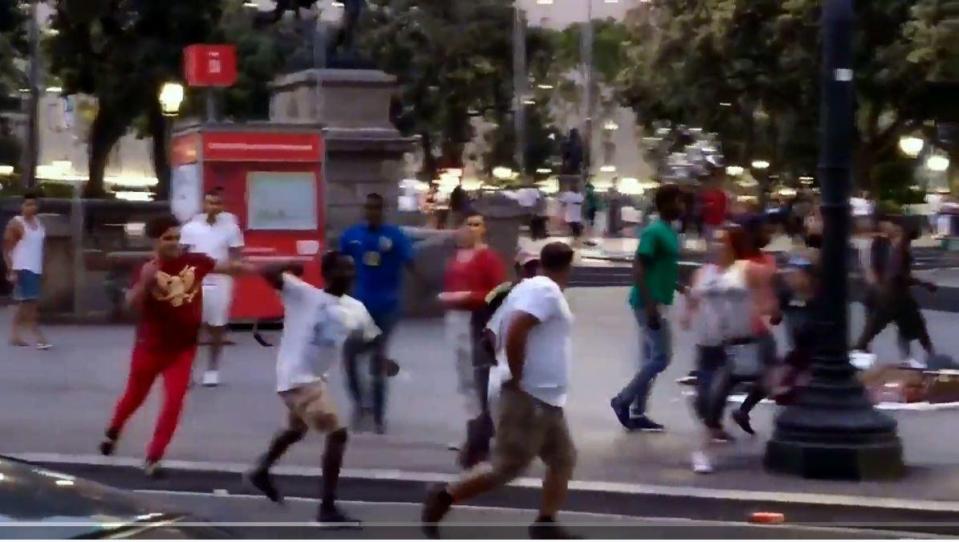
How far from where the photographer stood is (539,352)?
8.70 m

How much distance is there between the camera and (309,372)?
9.66m

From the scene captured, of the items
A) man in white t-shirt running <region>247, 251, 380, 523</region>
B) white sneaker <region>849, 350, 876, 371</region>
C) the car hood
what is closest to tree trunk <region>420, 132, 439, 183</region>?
white sneaker <region>849, 350, 876, 371</region>

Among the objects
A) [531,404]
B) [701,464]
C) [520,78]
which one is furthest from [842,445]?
[520,78]

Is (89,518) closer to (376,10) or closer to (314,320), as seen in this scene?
(314,320)

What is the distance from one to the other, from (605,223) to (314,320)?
46.0 metres

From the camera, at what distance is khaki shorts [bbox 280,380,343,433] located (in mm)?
9516

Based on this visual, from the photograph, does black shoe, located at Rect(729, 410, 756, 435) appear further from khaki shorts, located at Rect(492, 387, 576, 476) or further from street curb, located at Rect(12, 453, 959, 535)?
khaki shorts, located at Rect(492, 387, 576, 476)

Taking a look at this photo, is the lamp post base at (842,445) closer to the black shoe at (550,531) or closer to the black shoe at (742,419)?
the black shoe at (742,419)

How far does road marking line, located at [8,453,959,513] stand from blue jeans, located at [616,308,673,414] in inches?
67.7

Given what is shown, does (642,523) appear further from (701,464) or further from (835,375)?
(835,375)

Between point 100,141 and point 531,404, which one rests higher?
point 100,141

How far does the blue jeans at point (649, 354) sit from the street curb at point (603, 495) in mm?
1744

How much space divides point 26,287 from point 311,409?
928 cm

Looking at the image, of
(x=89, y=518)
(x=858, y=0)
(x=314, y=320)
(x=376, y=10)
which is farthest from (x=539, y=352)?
(x=376, y=10)
